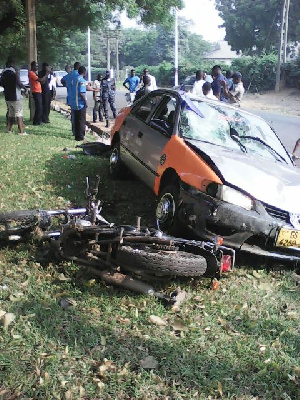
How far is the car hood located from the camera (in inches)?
171

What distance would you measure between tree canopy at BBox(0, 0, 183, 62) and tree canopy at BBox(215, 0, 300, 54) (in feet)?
114

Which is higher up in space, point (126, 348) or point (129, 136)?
point (129, 136)

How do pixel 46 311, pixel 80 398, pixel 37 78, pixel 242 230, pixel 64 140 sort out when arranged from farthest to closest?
1. pixel 37 78
2. pixel 64 140
3. pixel 242 230
4. pixel 46 311
5. pixel 80 398

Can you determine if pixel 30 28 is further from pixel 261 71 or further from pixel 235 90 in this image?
pixel 261 71

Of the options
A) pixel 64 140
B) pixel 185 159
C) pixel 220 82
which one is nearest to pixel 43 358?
pixel 185 159

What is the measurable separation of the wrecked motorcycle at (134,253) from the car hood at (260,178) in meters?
0.65

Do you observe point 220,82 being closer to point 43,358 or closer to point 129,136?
point 129,136

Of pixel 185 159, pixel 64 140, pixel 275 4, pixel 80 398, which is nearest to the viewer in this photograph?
pixel 80 398

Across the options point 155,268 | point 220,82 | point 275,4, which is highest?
point 275,4

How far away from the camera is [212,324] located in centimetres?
356

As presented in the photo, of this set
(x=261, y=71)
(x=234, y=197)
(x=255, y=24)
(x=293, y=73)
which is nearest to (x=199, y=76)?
(x=234, y=197)

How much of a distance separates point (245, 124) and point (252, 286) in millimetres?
2335

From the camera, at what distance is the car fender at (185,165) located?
445 centimetres

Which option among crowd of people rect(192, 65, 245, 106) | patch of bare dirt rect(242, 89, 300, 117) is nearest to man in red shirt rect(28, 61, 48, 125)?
crowd of people rect(192, 65, 245, 106)
